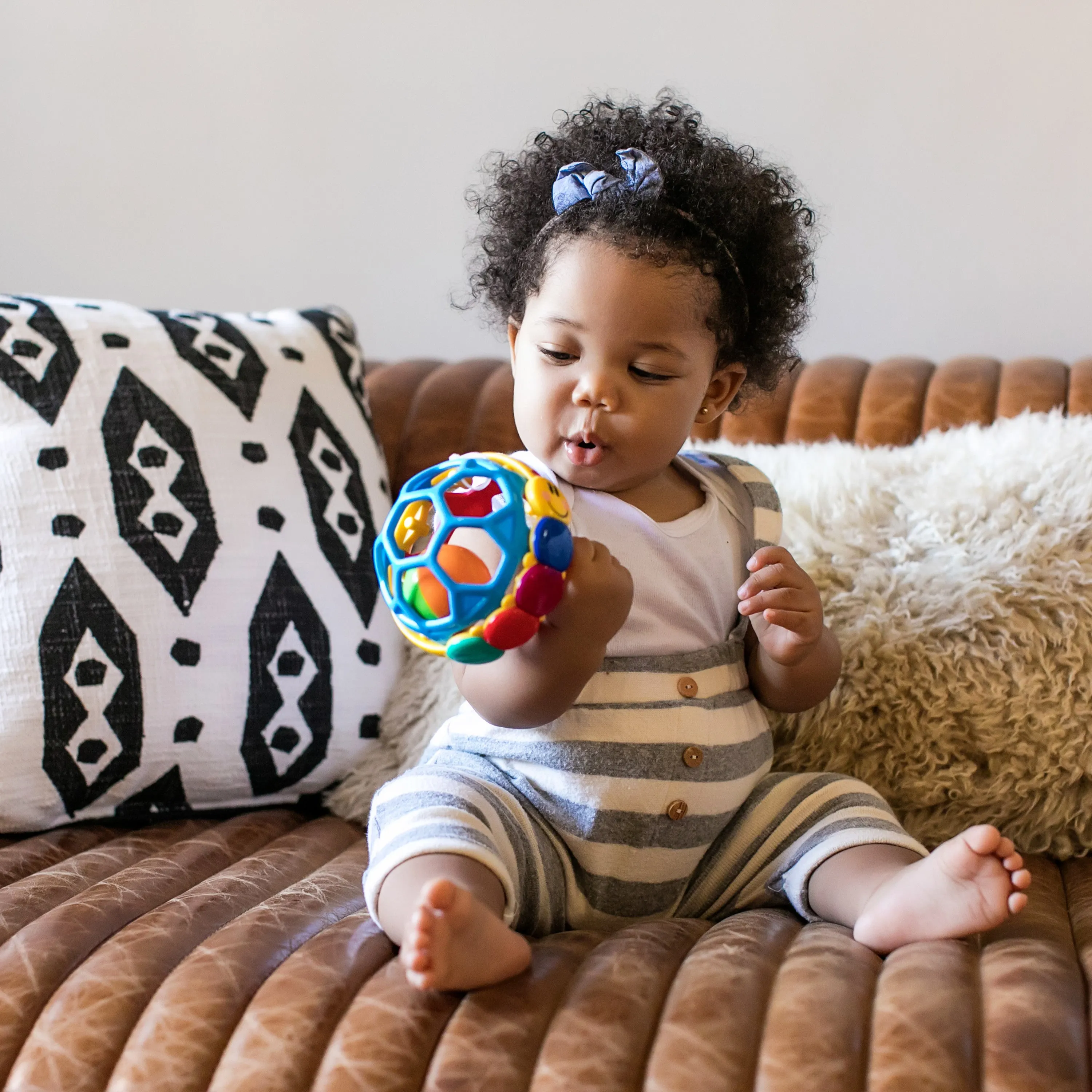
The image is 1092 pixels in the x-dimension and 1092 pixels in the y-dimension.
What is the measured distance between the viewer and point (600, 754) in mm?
926

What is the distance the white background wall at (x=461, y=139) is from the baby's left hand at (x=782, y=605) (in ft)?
3.09

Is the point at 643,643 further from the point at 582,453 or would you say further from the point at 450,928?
the point at 450,928

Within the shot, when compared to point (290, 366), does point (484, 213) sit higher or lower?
higher

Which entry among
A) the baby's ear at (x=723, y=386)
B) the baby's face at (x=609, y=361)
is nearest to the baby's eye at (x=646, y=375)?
the baby's face at (x=609, y=361)

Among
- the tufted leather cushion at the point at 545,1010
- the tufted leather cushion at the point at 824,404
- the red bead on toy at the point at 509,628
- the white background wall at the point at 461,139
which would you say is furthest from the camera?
the white background wall at the point at 461,139

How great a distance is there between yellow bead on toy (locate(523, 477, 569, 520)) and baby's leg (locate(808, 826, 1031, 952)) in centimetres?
35

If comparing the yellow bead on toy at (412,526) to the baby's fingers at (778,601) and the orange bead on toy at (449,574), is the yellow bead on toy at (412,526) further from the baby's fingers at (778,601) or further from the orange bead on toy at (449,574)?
the baby's fingers at (778,601)

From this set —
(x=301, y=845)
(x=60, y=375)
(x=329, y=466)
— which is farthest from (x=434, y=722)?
(x=60, y=375)

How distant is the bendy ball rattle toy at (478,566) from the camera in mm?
780

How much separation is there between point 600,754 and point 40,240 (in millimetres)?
1575

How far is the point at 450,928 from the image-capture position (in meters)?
0.72

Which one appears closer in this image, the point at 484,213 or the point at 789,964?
the point at 789,964

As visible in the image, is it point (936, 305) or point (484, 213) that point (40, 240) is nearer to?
point (484, 213)

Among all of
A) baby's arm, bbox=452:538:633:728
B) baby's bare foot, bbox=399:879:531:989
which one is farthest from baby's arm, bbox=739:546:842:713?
baby's bare foot, bbox=399:879:531:989
